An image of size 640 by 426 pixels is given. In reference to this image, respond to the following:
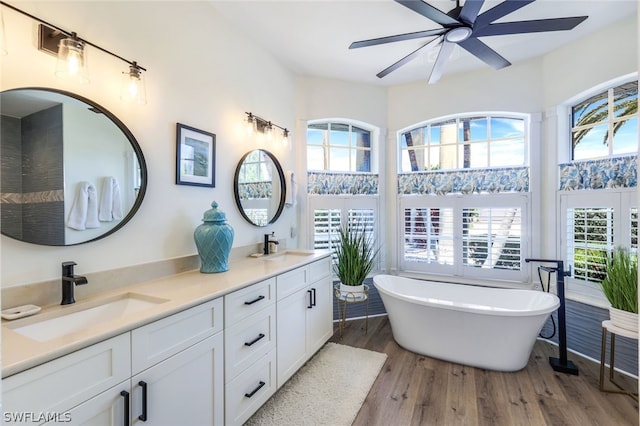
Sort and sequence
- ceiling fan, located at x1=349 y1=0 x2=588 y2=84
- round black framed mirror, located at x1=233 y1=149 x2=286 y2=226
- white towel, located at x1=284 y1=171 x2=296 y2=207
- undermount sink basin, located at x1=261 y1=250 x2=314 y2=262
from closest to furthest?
ceiling fan, located at x1=349 y1=0 x2=588 y2=84 → round black framed mirror, located at x1=233 y1=149 x2=286 y2=226 → undermount sink basin, located at x1=261 y1=250 x2=314 y2=262 → white towel, located at x1=284 y1=171 x2=296 y2=207

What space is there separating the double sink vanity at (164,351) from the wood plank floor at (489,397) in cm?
77

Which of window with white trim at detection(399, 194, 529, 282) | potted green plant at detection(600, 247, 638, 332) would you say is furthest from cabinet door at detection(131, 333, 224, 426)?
window with white trim at detection(399, 194, 529, 282)

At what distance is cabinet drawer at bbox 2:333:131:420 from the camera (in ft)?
2.73

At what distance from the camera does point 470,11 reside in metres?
1.71

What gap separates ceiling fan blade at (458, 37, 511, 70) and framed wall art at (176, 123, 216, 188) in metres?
2.08

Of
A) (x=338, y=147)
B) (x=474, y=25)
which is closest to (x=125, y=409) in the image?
(x=474, y=25)

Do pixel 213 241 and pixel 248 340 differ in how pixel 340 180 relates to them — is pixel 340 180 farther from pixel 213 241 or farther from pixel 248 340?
pixel 248 340

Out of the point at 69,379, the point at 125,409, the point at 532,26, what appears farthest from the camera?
the point at 532,26

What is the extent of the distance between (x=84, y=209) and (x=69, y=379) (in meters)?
0.86

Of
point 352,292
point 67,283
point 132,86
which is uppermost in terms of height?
point 132,86

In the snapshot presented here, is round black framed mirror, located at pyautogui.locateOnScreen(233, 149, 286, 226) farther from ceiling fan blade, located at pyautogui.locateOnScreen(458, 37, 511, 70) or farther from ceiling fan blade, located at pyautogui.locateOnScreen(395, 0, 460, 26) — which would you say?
ceiling fan blade, located at pyautogui.locateOnScreen(458, 37, 511, 70)

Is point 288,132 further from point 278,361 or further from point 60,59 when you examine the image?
point 278,361

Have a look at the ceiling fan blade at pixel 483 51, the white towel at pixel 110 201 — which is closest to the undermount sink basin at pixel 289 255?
the white towel at pixel 110 201

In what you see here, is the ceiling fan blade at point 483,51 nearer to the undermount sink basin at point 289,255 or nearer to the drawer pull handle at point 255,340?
the undermount sink basin at point 289,255
